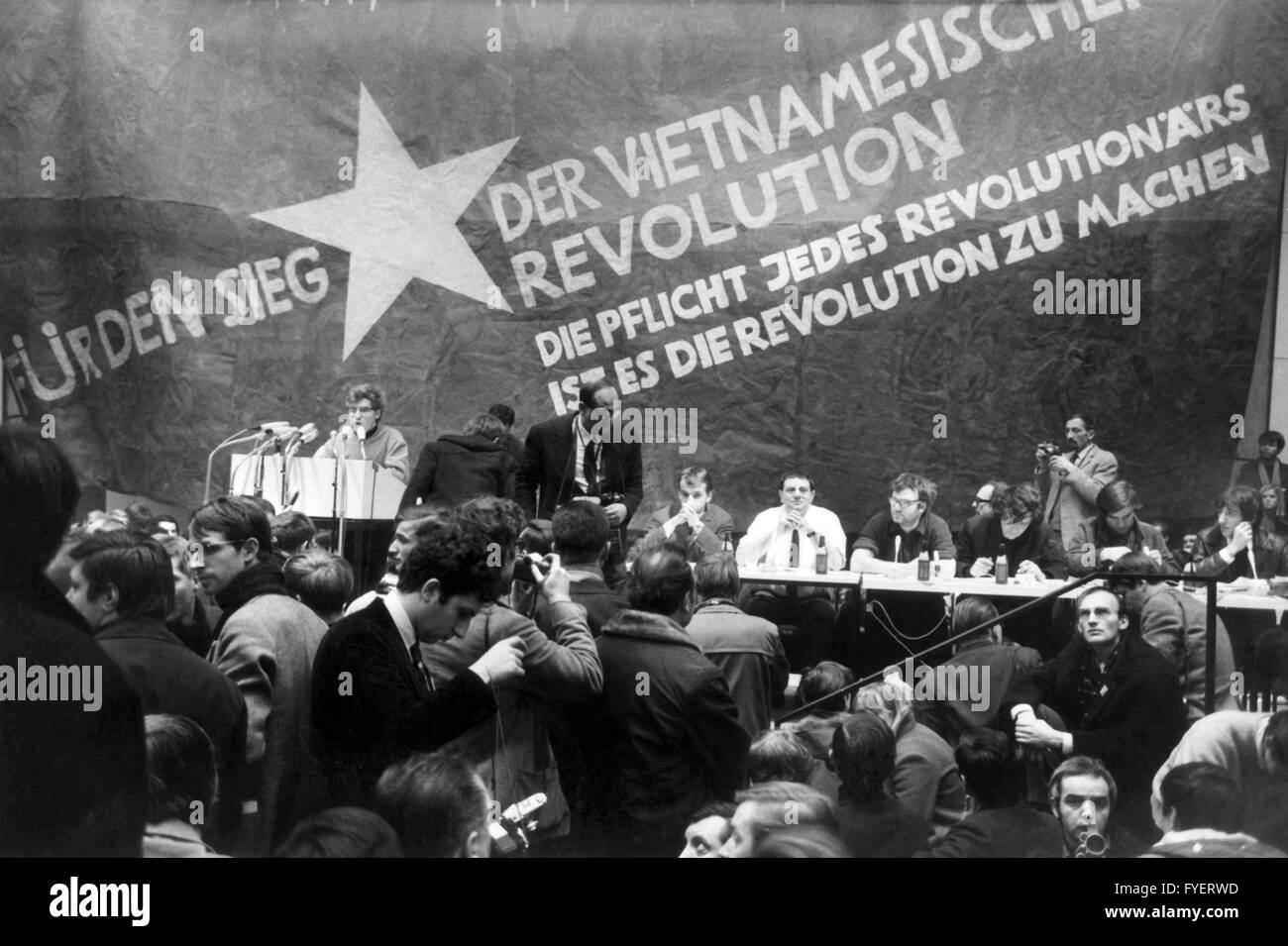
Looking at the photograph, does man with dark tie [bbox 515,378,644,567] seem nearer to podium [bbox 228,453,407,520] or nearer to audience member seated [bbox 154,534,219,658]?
podium [bbox 228,453,407,520]

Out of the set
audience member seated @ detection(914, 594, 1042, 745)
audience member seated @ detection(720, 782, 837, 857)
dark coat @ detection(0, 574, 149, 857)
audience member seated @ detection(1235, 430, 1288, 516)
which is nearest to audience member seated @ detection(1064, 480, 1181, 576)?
audience member seated @ detection(1235, 430, 1288, 516)

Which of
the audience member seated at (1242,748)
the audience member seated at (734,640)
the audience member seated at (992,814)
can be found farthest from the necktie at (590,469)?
the audience member seated at (1242,748)

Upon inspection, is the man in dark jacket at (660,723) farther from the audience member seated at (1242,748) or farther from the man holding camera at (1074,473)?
the man holding camera at (1074,473)

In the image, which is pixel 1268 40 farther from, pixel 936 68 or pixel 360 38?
pixel 360 38

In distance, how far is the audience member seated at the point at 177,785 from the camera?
201 inches

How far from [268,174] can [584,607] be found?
15.7ft

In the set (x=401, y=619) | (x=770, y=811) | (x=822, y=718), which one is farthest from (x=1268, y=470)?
(x=401, y=619)

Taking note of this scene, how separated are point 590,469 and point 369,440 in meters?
A: 1.52

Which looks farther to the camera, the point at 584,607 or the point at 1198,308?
the point at 1198,308

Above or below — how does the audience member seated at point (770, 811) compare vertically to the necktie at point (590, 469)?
Result: below

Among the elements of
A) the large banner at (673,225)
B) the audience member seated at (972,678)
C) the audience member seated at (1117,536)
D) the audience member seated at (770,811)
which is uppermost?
the large banner at (673,225)

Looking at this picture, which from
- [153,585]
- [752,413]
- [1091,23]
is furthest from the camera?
[752,413]
